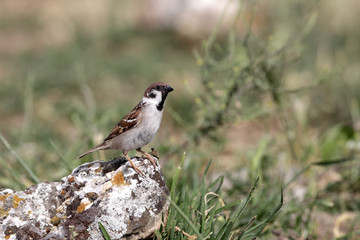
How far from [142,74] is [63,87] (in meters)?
1.57

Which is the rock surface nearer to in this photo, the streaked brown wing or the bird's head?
the streaked brown wing

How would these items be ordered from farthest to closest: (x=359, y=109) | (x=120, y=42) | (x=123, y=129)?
1. (x=120, y=42)
2. (x=359, y=109)
3. (x=123, y=129)

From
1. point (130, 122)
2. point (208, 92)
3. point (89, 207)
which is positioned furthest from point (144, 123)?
point (208, 92)

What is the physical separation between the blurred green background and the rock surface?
76cm

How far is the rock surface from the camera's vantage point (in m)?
2.39

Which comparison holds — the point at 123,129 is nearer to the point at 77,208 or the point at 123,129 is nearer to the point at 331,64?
the point at 77,208

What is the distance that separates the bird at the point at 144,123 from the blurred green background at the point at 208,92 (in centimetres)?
69

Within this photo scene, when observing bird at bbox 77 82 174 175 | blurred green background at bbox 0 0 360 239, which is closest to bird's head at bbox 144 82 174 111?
bird at bbox 77 82 174 175

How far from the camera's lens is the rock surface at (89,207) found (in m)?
2.39

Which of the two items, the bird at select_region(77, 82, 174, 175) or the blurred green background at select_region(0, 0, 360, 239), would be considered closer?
the bird at select_region(77, 82, 174, 175)

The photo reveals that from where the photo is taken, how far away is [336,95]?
6949 millimetres

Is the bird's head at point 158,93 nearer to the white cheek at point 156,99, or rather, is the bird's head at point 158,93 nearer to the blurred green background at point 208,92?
the white cheek at point 156,99

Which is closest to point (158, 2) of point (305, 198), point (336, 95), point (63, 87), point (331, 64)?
point (63, 87)

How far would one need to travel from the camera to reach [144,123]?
2764 mm
